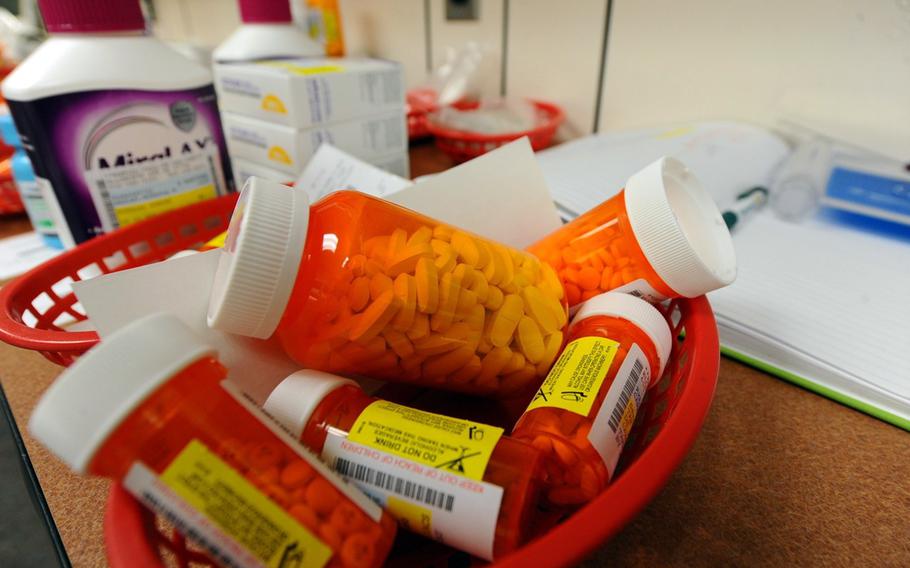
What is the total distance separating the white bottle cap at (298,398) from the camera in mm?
246

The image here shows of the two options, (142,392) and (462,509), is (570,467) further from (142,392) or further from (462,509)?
(142,392)

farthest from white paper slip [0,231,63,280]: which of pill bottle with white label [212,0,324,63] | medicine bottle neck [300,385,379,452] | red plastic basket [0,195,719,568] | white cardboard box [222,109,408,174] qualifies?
medicine bottle neck [300,385,379,452]

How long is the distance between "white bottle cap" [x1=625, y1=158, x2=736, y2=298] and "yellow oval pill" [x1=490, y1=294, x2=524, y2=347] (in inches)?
3.6

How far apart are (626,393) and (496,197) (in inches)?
8.2

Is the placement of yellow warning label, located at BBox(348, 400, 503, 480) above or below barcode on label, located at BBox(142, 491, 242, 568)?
below

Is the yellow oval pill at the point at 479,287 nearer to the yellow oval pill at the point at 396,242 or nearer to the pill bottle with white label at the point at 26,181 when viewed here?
the yellow oval pill at the point at 396,242

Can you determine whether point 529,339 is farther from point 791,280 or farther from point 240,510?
point 791,280

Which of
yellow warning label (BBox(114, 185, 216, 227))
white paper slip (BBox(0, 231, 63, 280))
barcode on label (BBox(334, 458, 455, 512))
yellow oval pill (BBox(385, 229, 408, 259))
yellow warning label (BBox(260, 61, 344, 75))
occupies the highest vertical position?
yellow warning label (BBox(260, 61, 344, 75))

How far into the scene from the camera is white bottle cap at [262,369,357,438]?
0.81 feet

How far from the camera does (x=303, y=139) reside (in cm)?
52

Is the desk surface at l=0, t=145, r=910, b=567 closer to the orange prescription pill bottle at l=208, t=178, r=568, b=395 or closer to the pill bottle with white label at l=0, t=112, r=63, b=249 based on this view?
the orange prescription pill bottle at l=208, t=178, r=568, b=395

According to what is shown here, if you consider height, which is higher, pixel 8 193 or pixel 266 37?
pixel 266 37

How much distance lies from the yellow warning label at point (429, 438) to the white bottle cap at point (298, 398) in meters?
0.02

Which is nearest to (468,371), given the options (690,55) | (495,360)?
(495,360)
